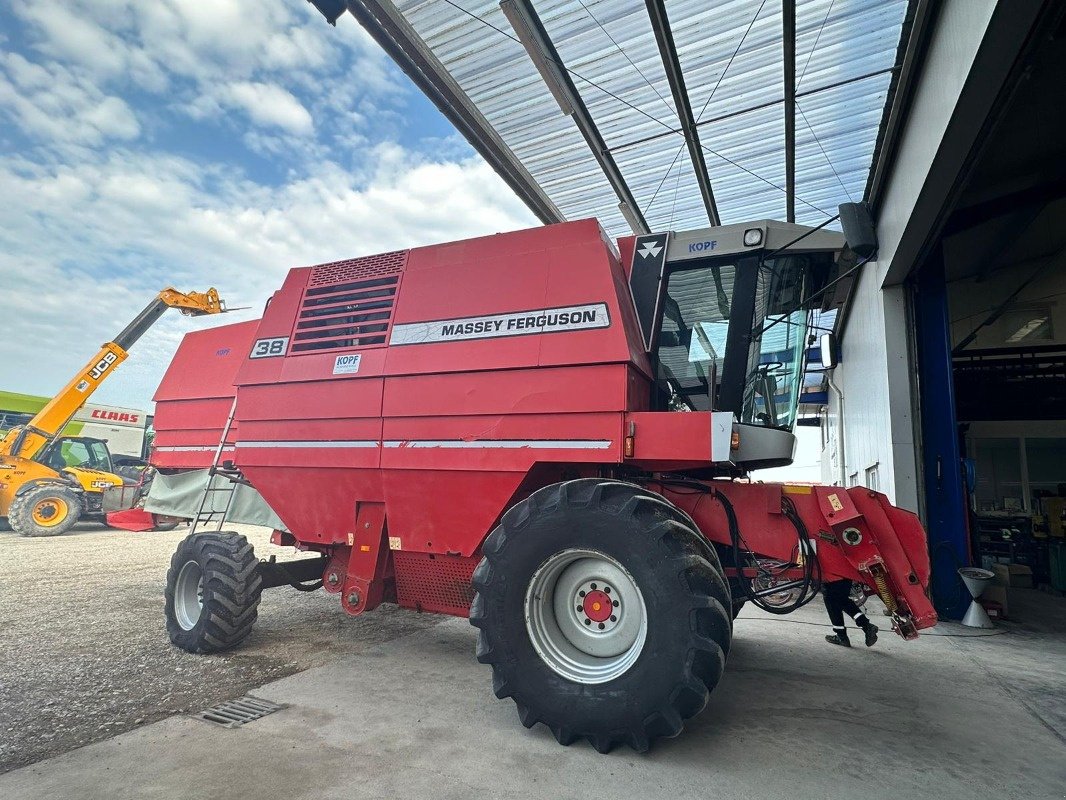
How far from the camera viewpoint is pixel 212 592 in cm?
444

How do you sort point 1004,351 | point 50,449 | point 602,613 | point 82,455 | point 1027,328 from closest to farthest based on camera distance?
1. point 602,613
2. point 1004,351
3. point 1027,328
4. point 50,449
5. point 82,455

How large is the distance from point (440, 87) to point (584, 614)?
565 centimetres

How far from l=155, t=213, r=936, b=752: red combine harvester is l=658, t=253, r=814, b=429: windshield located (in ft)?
0.05

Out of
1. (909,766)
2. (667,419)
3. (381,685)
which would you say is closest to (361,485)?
(381,685)

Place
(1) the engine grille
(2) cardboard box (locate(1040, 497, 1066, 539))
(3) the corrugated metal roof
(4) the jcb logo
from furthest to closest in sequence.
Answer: (4) the jcb logo → (2) cardboard box (locate(1040, 497, 1066, 539)) → (3) the corrugated metal roof → (1) the engine grille

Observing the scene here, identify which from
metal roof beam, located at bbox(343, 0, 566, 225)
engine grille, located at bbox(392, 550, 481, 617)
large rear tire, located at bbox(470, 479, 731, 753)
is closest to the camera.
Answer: large rear tire, located at bbox(470, 479, 731, 753)

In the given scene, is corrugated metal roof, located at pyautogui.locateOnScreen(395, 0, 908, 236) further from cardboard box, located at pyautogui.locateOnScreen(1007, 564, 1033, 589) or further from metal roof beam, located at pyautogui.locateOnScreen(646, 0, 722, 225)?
cardboard box, located at pyautogui.locateOnScreen(1007, 564, 1033, 589)

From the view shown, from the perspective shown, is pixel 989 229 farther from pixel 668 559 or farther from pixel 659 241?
pixel 668 559

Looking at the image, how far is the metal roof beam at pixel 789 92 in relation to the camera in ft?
16.9

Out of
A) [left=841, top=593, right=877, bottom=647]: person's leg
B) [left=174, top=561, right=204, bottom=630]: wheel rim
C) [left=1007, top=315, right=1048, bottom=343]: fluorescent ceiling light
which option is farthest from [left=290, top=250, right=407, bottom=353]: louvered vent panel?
[left=1007, top=315, right=1048, bottom=343]: fluorescent ceiling light

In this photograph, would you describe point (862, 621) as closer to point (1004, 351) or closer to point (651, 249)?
point (651, 249)

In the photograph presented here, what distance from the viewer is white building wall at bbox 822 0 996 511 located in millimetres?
4109

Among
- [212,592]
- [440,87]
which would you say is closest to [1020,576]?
[440,87]

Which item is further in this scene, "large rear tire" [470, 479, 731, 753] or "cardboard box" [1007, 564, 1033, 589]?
"cardboard box" [1007, 564, 1033, 589]
